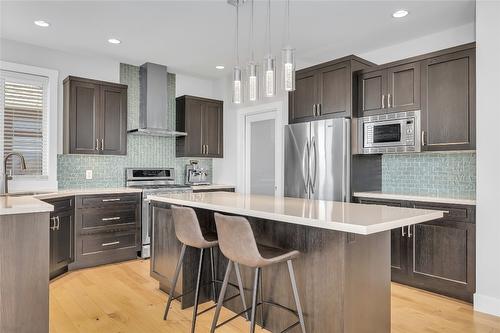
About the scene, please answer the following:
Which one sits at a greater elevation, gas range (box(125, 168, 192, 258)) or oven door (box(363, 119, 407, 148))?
oven door (box(363, 119, 407, 148))

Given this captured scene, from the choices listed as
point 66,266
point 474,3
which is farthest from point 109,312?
point 474,3

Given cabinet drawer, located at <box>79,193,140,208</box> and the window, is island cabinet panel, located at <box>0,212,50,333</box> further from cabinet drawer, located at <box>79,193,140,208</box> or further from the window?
the window

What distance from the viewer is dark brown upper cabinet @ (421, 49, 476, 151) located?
126 inches

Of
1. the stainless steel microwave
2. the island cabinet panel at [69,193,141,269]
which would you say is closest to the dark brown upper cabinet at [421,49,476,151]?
the stainless steel microwave

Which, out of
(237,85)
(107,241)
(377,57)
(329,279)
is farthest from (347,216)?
(107,241)

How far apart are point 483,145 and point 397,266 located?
1.43 metres

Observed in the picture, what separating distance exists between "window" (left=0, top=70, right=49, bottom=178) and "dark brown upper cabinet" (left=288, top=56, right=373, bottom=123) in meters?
Result: 3.14

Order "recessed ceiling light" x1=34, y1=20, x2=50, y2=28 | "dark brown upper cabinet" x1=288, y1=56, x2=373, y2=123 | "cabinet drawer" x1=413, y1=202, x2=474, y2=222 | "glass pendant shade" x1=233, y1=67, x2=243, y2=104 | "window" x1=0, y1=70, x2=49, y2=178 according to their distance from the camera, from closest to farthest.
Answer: "glass pendant shade" x1=233, y1=67, x2=243, y2=104 < "cabinet drawer" x1=413, y1=202, x2=474, y2=222 < "recessed ceiling light" x1=34, y1=20, x2=50, y2=28 < "dark brown upper cabinet" x1=288, y1=56, x2=373, y2=123 < "window" x1=0, y1=70, x2=49, y2=178

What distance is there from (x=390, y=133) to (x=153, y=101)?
10.9 ft

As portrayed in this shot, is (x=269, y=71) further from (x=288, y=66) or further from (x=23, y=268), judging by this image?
(x=23, y=268)

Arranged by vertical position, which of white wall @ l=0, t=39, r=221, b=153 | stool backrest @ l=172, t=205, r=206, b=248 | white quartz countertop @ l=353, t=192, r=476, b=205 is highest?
white wall @ l=0, t=39, r=221, b=153

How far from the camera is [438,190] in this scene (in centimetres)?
380

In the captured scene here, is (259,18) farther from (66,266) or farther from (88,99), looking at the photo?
(66,266)

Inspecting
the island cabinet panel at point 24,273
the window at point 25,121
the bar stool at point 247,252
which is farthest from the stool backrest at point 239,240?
the window at point 25,121
